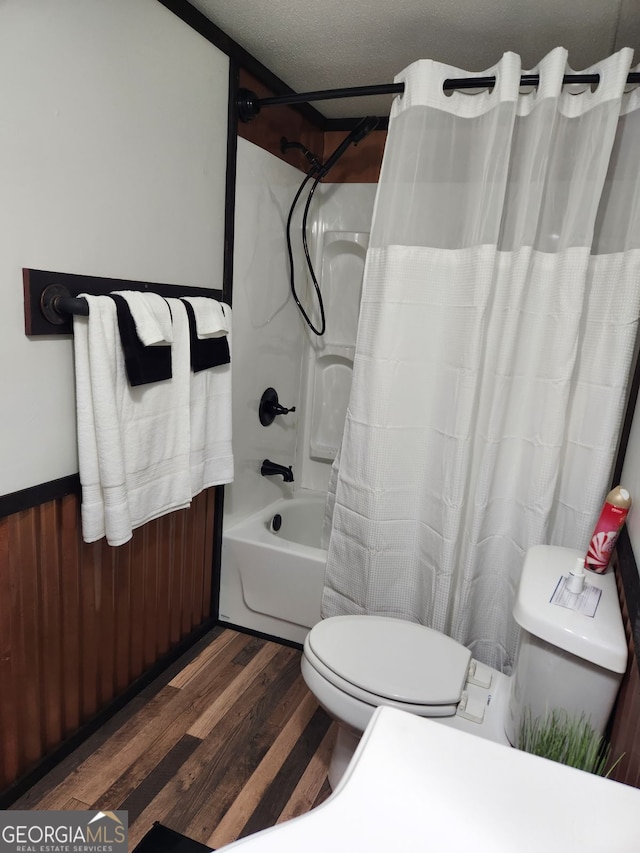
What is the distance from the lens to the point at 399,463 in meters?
1.85

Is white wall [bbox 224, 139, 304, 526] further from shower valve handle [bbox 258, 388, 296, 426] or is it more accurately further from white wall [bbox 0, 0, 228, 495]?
white wall [bbox 0, 0, 228, 495]

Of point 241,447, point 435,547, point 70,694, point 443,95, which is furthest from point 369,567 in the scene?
point 443,95

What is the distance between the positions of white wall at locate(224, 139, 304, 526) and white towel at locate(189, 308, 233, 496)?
0.87ft

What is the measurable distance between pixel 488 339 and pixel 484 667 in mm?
960

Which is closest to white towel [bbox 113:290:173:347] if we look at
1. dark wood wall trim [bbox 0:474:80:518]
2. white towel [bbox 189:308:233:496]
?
white towel [bbox 189:308:233:496]

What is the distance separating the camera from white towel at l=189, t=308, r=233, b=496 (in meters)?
1.83

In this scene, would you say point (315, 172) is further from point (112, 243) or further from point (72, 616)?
point (72, 616)

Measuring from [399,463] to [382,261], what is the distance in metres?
0.66

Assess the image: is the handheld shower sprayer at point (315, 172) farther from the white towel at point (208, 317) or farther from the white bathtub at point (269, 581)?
the white bathtub at point (269, 581)

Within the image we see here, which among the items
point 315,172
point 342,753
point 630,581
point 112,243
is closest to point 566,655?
point 630,581

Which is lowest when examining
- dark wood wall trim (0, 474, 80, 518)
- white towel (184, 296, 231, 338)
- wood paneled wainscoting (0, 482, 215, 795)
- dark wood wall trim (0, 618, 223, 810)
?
dark wood wall trim (0, 618, 223, 810)

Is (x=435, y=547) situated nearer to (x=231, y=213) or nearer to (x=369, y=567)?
(x=369, y=567)

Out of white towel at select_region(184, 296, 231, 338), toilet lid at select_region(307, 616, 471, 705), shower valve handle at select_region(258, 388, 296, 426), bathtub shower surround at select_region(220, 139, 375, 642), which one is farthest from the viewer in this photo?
shower valve handle at select_region(258, 388, 296, 426)

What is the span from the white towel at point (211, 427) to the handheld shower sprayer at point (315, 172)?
70 cm
